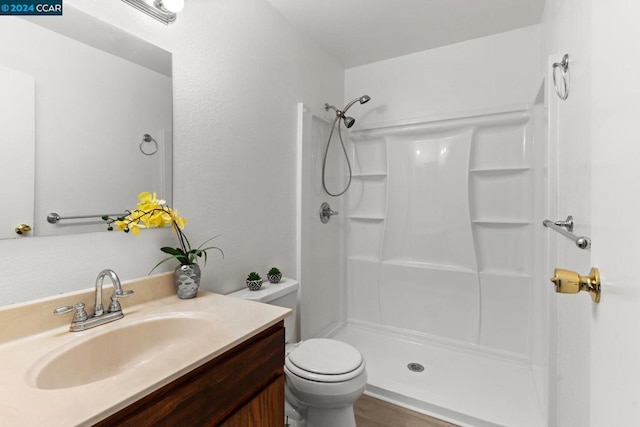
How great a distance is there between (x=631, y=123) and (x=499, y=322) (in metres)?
2.25

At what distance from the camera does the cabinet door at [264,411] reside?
86 centimetres

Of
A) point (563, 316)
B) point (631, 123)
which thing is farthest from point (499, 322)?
point (631, 123)

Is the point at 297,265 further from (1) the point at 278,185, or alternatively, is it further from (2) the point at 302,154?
(2) the point at 302,154

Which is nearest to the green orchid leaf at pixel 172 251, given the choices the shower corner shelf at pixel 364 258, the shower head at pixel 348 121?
the shower head at pixel 348 121

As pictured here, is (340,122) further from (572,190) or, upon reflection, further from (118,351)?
(118,351)

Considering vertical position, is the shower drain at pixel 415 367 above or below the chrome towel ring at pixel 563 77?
below

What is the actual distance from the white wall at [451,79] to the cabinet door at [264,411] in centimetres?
218

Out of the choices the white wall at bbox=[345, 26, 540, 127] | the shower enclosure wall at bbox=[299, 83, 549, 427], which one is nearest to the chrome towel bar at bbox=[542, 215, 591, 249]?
the shower enclosure wall at bbox=[299, 83, 549, 427]

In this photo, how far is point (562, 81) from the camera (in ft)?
4.36

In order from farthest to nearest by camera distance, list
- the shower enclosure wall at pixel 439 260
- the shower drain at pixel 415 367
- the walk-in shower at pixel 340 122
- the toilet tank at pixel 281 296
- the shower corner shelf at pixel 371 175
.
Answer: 1. the shower corner shelf at pixel 371 175
2. the walk-in shower at pixel 340 122
3. the shower drain at pixel 415 367
4. the shower enclosure wall at pixel 439 260
5. the toilet tank at pixel 281 296

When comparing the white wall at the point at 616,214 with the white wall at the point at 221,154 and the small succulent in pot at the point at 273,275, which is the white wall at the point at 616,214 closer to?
the white wall at the point at 221,154

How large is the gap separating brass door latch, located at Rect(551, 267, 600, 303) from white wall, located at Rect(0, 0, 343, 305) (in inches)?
51.6

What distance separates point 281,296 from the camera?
1713mm

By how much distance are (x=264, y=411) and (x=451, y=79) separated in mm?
2472
